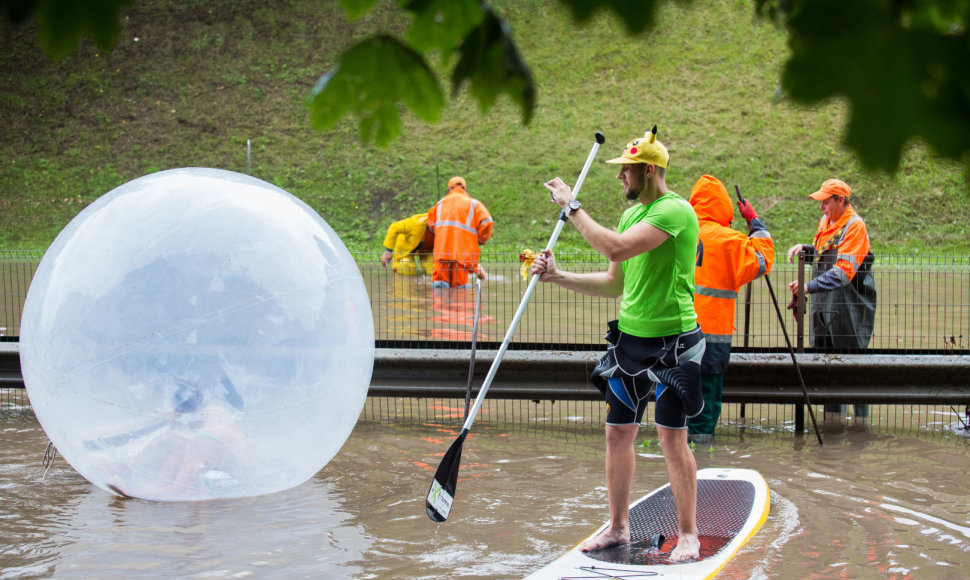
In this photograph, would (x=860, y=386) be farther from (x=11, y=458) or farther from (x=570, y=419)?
(x=11, y=458)

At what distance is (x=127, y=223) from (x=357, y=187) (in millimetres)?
18332

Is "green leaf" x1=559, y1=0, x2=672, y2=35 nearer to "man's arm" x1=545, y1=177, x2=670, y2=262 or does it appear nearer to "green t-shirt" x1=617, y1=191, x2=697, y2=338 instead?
"man's arm" x1=545, y1=177, x2=670, y2=262

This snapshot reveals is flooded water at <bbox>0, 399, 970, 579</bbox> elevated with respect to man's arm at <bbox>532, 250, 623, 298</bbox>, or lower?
lower

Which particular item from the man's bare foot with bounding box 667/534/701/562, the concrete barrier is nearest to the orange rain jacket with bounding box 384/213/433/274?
the concrete barrier

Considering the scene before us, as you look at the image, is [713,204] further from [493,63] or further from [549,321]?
[493,63]

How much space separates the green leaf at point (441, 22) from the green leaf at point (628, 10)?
6.9 inches

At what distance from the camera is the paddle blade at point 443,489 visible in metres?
4.55

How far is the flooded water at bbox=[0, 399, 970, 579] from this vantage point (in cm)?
422

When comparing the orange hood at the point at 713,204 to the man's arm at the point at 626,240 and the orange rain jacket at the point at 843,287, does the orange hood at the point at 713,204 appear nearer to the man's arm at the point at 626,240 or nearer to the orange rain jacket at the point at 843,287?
the orange rain jacket at the point at 843,287

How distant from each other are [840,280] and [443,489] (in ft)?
12.4

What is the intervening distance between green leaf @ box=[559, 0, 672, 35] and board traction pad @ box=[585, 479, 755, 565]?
3.39 metres

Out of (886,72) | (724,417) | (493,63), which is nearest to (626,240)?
(493,63)

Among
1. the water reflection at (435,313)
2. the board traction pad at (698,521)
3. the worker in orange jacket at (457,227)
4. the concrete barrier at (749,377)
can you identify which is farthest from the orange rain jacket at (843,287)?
the worker in orange jacket at (457,227)

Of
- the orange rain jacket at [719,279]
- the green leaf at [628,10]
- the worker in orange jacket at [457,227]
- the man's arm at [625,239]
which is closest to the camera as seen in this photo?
the green leaf at [628,10]
